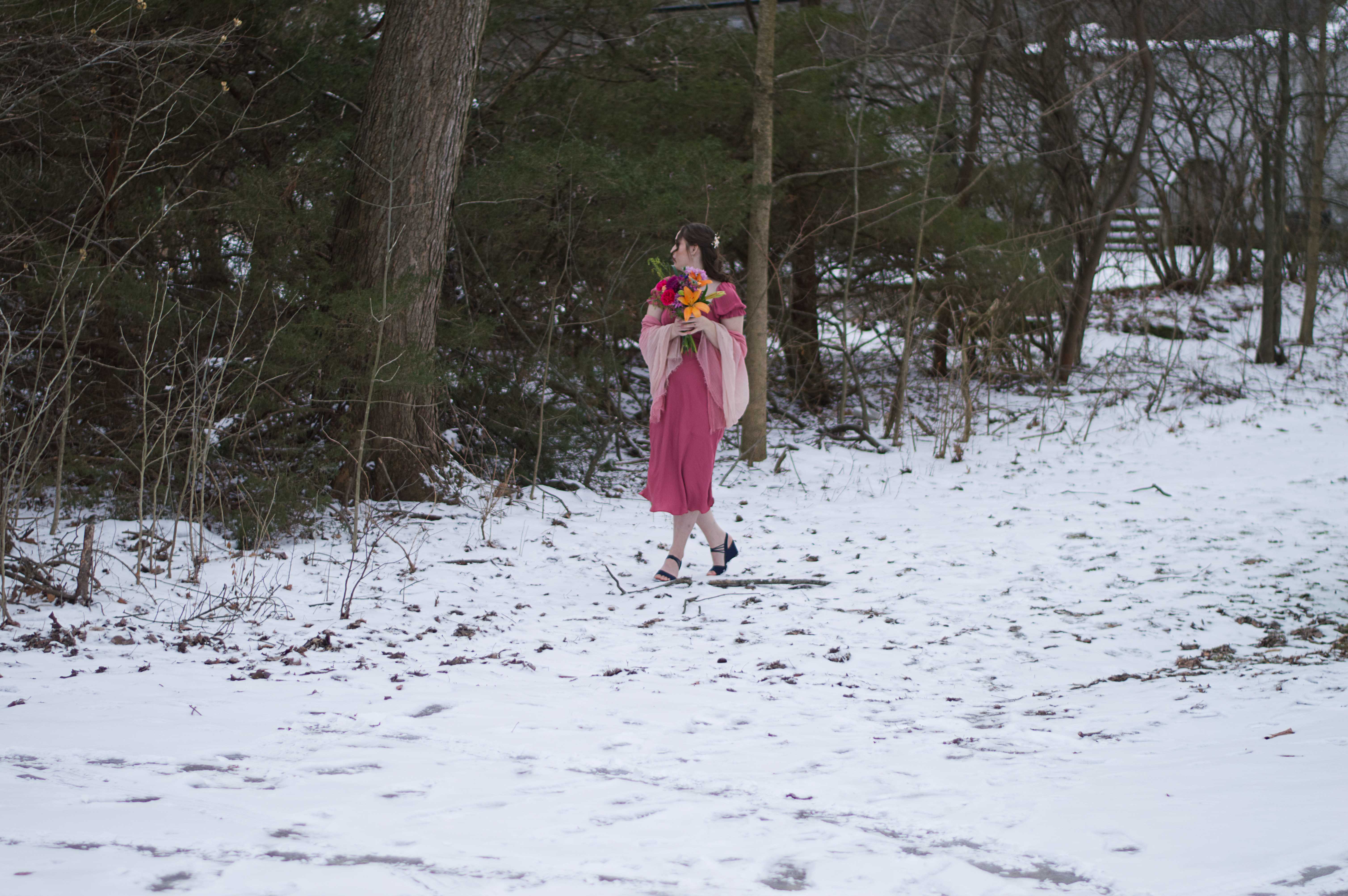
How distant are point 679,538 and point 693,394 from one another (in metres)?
0.74

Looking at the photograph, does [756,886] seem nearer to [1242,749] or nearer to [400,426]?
[1242,749]

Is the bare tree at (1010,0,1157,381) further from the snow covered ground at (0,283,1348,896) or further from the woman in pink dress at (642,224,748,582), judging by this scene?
the woman in pink dress at (642,224,748,582)

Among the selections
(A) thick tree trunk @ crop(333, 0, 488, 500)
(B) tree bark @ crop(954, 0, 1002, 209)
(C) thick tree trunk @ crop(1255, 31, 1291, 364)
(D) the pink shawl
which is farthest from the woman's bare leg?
(C) thick tree trunk @ crop(1255, 31, 1291, 364)

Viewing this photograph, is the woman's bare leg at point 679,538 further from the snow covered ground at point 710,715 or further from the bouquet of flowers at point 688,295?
the bouquet of flowers at point 688,295

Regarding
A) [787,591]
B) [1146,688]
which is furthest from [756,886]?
[787,591]

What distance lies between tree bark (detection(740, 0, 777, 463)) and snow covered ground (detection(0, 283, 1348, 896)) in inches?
77.6

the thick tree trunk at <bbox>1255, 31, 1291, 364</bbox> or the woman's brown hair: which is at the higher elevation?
the thick tree trunk at <bbox>1255, 31, 1291, 364</bbox>

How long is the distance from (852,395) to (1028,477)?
353cm

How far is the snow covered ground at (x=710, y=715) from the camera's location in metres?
2.12

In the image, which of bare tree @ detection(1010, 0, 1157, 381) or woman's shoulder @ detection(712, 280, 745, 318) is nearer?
woman's shoulder @ detection(712, 280, 745, 318)

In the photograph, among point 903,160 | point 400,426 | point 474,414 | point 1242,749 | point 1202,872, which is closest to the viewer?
point 1202,872

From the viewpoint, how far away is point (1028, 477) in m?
8.69

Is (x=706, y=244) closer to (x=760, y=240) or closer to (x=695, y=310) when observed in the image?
(x=695, y=310)

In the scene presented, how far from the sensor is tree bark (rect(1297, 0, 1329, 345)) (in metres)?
15.5
